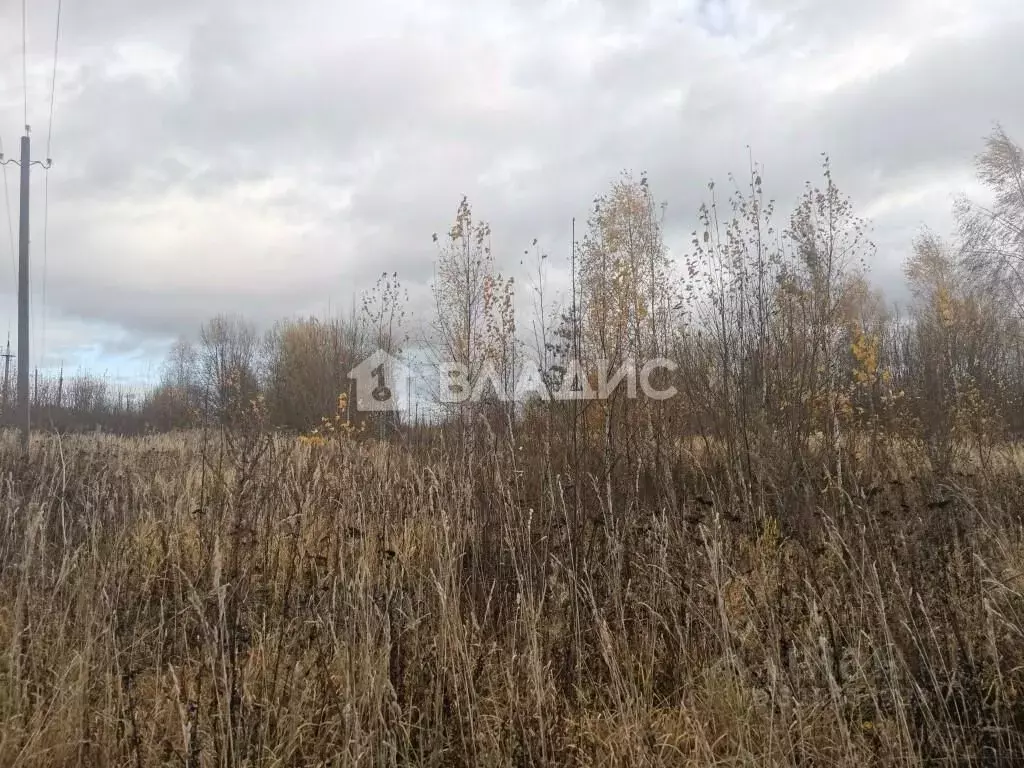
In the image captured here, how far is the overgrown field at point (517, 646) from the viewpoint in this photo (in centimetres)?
187

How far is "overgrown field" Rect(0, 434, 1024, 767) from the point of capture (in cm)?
187

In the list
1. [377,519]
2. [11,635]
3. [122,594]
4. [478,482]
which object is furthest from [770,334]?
[11,635]

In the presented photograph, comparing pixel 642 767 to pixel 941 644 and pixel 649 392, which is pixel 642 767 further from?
pixel 649 392

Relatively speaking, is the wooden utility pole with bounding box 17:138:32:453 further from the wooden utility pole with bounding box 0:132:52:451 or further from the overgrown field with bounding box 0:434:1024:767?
the overgrown field with bounding box 0:434:1024:767

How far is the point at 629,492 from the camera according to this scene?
330 cm

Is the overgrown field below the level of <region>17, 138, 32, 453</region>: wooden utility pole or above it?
below

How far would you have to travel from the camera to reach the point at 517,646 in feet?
8.30

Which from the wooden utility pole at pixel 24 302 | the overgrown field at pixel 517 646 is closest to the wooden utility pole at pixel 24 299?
the wooden utility pole at pixel 24 302

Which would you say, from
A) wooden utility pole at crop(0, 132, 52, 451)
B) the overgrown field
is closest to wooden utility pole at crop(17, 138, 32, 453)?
wooden utility pole at crop(0, 132, 52, 451)

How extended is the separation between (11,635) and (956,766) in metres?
3.32

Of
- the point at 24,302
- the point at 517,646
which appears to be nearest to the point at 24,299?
the point at 24,302

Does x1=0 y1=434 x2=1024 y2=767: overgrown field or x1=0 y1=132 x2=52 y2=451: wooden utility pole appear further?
x1=0 y1=132 x2=52 y2=451: wooden utility pole

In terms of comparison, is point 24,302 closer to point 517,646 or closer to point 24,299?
point 24,299

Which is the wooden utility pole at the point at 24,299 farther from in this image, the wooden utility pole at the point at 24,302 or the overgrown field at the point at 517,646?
the overgrown field at the point at 517,646
